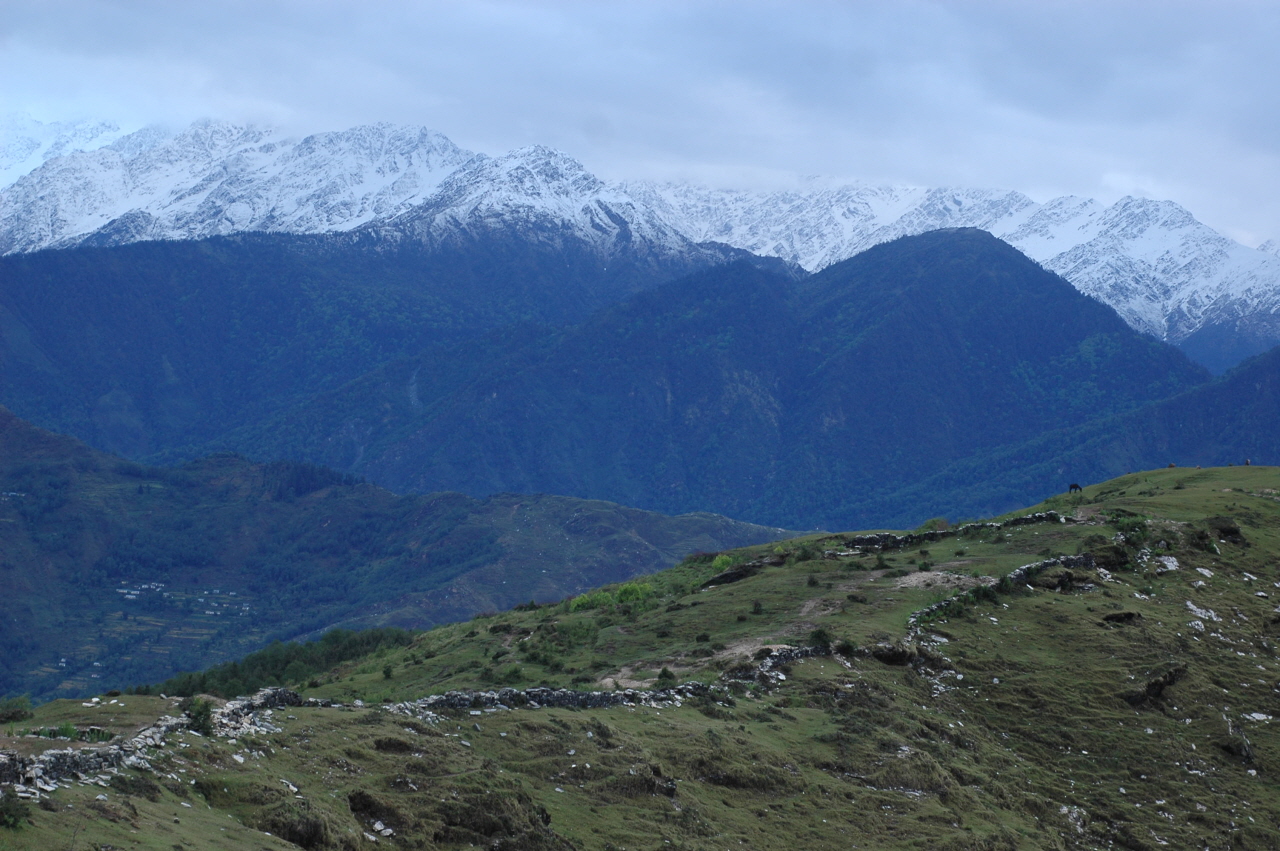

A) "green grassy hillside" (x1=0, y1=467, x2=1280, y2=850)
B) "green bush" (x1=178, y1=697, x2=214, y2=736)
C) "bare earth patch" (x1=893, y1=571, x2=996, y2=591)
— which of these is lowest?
"green grassy hillside" (x1=0, y1=467, x2=1280, y2=850)

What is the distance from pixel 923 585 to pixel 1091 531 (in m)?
11.5

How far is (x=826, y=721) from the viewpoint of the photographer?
137 ft

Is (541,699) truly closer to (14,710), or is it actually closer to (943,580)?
(14,710)

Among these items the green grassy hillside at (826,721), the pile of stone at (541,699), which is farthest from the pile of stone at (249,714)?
the pile of stone at (541,699)

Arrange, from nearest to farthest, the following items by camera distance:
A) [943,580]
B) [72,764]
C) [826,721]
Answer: [72,764]
[826,721]
[943,580]

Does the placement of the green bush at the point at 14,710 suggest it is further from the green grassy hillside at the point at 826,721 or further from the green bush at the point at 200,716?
the green bush at the point at 200,716

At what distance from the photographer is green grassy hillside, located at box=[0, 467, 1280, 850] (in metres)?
28.9

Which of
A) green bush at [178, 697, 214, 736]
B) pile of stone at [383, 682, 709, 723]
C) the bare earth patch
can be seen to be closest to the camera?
green bush at [178, 697, 214, 736]

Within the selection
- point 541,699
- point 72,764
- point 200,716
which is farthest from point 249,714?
point 541,699

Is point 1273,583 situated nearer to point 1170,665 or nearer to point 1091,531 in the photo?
point 1091,531

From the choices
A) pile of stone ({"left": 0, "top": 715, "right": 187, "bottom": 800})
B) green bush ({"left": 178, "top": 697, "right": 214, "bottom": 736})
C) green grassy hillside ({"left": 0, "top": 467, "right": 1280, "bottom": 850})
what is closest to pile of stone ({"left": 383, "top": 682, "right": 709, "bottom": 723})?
green grassy hillside ({"left": 0, "top": 467, "right": 1280, "bottom": 850})

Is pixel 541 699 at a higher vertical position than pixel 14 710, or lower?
lower

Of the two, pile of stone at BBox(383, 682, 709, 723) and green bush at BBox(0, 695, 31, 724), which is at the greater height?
green bush at BBox(0, 695, 31, 724)

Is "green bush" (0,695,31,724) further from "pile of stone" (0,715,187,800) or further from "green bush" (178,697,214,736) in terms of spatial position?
"pile of stone" (0,715,187,800)
